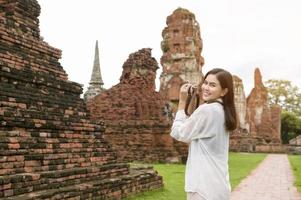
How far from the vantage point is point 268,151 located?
37594 mm

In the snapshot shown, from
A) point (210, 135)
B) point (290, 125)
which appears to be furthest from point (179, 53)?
point (210, 135)

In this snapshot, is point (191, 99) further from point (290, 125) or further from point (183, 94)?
point (290, 125)

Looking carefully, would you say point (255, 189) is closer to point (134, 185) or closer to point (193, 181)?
point (134, 185)

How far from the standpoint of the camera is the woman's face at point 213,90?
2.84 m

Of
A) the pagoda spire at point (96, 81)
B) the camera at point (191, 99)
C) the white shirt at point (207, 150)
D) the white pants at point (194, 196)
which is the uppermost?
the pagoda spire at point (96, 81)

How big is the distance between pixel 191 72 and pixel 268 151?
11.2m

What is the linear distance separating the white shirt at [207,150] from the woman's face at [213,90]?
7cm

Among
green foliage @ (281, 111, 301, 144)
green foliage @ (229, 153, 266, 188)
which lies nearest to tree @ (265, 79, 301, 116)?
green foliage @ (281, 111, 301, 144)

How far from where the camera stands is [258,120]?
4191 cm

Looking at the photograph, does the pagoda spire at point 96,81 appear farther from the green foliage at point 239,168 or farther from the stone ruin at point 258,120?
the green foliage at point 239,168

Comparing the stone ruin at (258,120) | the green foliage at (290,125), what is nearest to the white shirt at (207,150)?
the stone ruin at (258,120)

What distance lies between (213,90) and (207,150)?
387 mm

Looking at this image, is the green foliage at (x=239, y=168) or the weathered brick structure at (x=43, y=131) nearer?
the weathered brick structure at (x=43, y=131)

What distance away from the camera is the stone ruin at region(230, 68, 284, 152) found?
38031 millimetres
